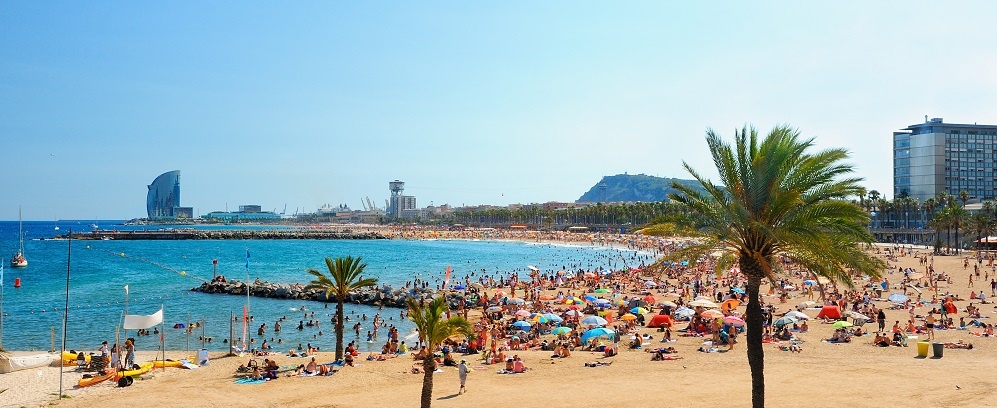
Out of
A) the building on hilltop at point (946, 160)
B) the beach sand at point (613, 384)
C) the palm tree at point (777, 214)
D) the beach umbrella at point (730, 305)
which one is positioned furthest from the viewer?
the building on hilltop at point (946, 160)

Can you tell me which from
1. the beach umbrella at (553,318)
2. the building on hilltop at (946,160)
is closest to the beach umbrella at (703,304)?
the beach umbrella at (553,318)

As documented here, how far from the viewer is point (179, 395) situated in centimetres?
1766

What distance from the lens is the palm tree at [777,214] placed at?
36.3ft

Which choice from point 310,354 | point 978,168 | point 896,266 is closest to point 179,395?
point 310,354

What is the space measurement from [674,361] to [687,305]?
12039 mm

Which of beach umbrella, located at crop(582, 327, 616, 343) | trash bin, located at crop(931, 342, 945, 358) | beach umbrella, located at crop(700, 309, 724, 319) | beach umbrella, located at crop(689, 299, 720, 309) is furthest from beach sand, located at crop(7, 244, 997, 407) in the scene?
beach umbrella, located at crop(689, 299, 720, 309)

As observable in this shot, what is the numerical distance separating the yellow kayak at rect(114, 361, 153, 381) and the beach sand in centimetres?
31

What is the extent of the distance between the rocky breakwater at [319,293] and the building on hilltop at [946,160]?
94941 mm

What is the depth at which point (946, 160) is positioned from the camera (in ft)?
363

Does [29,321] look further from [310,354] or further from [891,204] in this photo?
[891,204]

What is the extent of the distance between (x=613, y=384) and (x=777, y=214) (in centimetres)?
811

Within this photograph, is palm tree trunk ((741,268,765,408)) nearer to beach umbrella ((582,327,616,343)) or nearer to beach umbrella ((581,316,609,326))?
beach umbrella ((582,327,616,343))

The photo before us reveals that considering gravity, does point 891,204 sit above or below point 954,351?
above

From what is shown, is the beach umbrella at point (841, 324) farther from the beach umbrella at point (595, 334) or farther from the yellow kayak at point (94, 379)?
the yellow kayak at point (94, 379)
